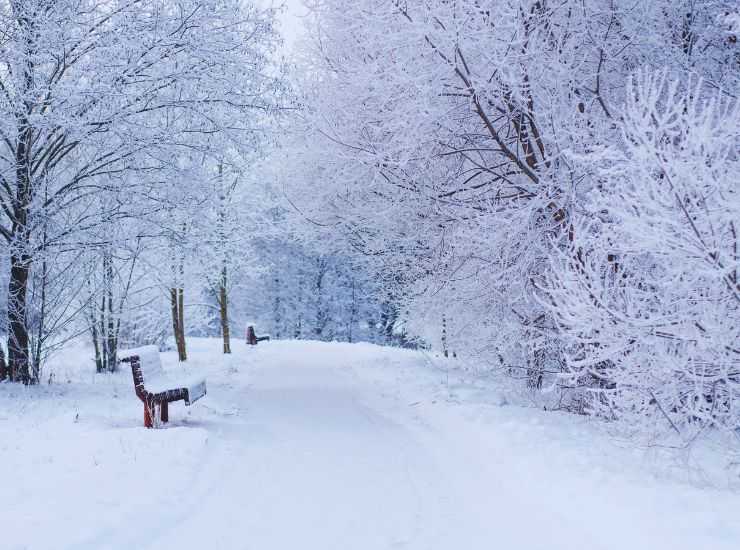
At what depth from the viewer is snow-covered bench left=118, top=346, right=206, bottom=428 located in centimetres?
701

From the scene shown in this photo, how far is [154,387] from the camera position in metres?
7.39

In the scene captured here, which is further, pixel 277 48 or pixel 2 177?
pixel 277 48

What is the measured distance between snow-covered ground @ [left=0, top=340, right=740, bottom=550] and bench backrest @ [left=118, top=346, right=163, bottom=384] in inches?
22.5

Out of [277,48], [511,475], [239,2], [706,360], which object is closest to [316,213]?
[277,48]

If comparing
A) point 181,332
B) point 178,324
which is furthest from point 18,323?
point 178,324

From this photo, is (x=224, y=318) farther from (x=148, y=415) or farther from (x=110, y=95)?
(x=148, y=415)

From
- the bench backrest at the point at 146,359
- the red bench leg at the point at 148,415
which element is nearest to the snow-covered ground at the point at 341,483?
the red bench leg at the point at 148,415

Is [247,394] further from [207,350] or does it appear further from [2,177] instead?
[207,350]

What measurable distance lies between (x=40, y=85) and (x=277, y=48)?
144 inches

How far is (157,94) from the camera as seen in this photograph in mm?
8898

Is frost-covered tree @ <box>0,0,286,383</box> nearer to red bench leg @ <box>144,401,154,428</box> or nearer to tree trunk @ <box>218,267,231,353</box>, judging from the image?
red bench leg @ <box>144,401,154,428</box>

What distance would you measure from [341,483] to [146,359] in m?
4.11

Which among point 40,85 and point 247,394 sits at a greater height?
point 40,85

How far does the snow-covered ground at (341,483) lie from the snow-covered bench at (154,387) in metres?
0.35
